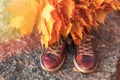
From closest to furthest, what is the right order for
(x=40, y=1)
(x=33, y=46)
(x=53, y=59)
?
1. (x=40, y=1)
2. (x=53, y=59)
3. (x=33, y=46)

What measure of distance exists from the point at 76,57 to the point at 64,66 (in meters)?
0.07

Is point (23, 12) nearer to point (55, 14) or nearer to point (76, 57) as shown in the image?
point (55, 14)

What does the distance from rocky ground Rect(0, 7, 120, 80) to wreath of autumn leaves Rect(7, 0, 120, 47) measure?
16 centimetres

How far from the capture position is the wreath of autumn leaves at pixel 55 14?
0.95 meters

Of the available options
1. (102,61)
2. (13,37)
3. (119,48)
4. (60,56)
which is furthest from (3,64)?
(119,48)

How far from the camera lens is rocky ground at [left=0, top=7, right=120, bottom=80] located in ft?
3.58

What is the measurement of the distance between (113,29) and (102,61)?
0.83 feet

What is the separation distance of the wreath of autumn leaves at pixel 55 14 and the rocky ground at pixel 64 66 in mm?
165

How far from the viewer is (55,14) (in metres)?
0.95

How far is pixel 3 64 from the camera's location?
1.12 m

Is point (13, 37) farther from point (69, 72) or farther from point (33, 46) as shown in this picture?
point (69, 72)

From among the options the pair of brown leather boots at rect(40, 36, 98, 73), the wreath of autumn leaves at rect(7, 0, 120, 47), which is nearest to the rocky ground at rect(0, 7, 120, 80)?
the pair of brown leather boots at rect(40, 36, 98, 73)

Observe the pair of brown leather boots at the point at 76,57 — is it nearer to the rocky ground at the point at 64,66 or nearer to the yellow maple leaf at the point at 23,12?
the rocky ground at the point at 64,66

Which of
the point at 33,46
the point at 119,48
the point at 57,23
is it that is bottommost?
the point at 119,48
